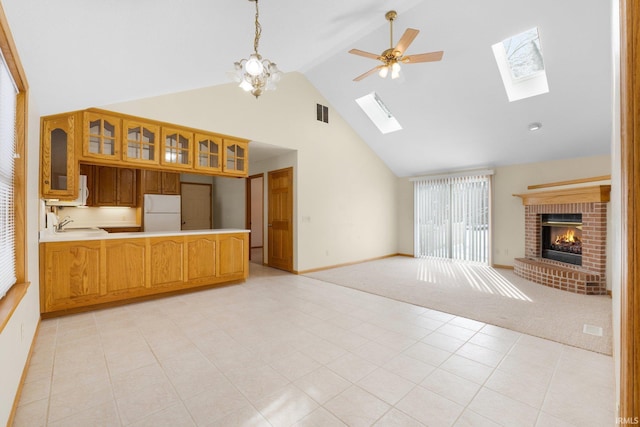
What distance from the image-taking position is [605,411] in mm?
1649

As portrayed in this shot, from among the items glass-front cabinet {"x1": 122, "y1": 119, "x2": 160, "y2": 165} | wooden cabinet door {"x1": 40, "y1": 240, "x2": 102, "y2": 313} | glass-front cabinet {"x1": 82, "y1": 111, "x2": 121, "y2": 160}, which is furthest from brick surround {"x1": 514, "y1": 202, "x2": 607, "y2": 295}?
glass-front cabinet {"x1": 82, "y1": 111, "x2": 121, "y2": 160}

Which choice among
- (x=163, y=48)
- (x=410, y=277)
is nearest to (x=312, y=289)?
(x=410, y=277)

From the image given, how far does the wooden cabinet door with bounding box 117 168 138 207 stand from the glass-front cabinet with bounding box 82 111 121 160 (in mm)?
2647

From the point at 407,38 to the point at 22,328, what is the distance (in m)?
4.34

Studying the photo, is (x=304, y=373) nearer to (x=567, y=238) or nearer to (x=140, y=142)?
(x=140, y=142)

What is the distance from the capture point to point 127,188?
5848mm

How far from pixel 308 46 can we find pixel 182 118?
2.09 m

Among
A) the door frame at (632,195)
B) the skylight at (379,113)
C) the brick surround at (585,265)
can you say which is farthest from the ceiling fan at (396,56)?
the brick surround at (585,265)

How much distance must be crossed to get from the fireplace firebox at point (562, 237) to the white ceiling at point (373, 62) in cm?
119

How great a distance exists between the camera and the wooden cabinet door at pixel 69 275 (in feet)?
9.96

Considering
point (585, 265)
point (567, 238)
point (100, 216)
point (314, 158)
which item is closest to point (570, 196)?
point (567, 238)

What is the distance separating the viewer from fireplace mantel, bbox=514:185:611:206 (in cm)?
416

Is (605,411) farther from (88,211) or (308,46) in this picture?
(88,211)

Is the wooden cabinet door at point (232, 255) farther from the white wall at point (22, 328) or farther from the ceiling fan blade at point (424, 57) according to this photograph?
the ceiling fan blade at point (424, 57)
